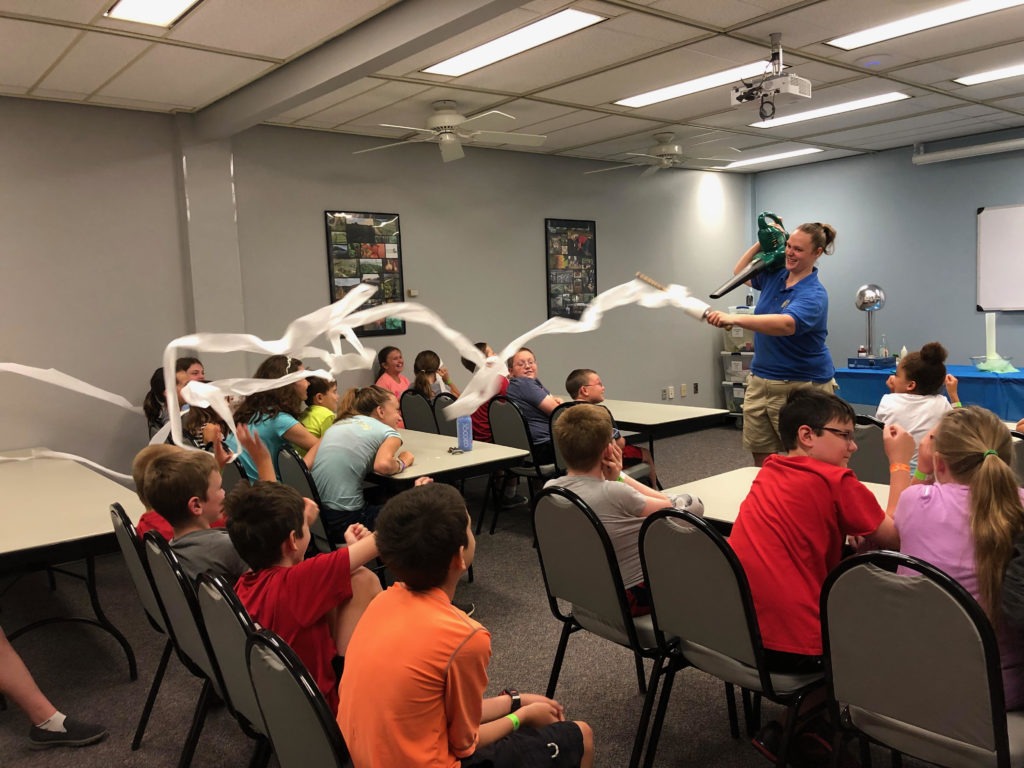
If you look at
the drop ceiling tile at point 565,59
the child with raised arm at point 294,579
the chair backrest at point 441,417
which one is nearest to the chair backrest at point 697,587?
the child with raised arm at point 294,579

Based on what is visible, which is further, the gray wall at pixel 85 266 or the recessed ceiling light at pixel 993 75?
the recessed ceiling light at pixel 993 75

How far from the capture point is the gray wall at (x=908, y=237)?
24.3 ft

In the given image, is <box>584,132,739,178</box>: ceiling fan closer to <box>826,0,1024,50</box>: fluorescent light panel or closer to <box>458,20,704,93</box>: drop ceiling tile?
<box>826,0,1024,50</box>: fluorescent light panel

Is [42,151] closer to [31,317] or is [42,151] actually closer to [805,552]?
[31,317]

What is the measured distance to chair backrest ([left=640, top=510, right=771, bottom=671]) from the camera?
6.15 ft

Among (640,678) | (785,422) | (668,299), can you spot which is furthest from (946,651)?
(668,299)

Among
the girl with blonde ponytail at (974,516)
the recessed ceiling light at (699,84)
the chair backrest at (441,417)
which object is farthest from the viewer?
the chair backrest at (441,417)

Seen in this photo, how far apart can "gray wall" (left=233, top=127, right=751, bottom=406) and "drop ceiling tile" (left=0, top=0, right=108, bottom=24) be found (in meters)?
2.18

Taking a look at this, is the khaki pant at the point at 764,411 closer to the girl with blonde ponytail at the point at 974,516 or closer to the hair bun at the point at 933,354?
the hair bun at the point at 933,354

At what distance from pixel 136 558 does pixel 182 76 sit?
10.0ft

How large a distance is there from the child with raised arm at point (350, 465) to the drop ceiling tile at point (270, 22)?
6.11 feet

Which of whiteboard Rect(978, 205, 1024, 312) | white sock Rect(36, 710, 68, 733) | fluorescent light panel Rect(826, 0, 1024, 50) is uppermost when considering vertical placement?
fluorescent light panel Rect(826, 0, 1024, 50)

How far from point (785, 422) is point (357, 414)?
222 centimetres

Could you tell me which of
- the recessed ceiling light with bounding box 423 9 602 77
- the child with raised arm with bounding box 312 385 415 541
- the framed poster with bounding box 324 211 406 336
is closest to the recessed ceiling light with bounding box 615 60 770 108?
the recessed ceiling light with bounding box 423 9 602 77
